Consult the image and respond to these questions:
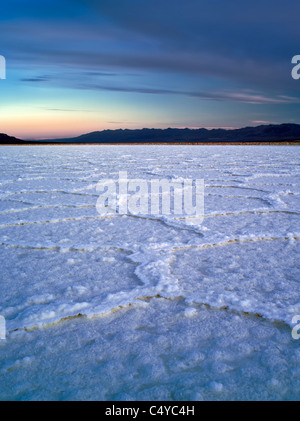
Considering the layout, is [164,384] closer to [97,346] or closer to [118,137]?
[97,346]

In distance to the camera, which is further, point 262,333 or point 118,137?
point 118,137

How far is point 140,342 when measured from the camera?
3.59 feet

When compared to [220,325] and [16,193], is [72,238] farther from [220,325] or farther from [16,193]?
[16,193]

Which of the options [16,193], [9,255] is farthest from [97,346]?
[16,193]

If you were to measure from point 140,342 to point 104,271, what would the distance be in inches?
24.2

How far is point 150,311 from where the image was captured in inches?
50.4

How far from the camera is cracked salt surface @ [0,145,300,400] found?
0.93 meters

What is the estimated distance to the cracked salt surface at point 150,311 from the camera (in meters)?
0.93

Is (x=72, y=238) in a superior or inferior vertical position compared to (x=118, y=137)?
inferior

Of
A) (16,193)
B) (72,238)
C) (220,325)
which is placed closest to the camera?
(220,325)

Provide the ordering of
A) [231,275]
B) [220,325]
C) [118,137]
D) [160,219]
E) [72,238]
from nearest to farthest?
1. [220,325]
2. [231,275]
3. [72,238]
4. [160,219]
5. [118,137]
